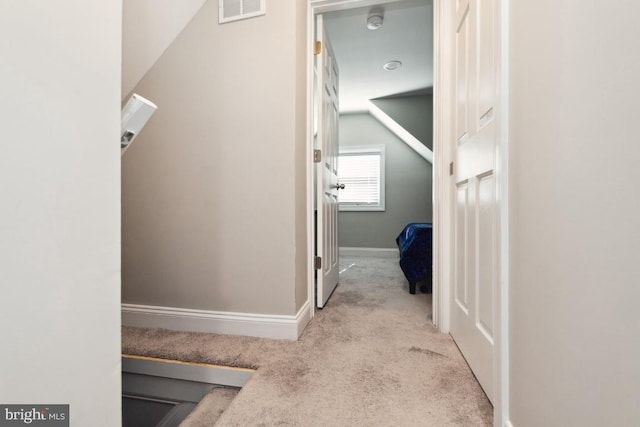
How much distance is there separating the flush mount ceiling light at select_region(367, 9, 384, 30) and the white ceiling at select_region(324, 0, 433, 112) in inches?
1.6

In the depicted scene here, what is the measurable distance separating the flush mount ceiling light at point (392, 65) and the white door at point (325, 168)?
113 cm

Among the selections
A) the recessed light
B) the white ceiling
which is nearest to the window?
the white ceiling

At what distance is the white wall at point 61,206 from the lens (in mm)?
511

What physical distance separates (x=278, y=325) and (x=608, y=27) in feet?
5.33

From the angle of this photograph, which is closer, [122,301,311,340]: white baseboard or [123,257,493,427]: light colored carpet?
[123,257,493,427]: light colored carpet

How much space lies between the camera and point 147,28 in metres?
1.63

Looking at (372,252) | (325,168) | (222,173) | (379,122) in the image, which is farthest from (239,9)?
(372,252)

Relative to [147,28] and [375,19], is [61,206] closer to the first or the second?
[147,28]

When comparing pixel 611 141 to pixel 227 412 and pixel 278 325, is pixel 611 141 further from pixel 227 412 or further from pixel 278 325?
pixel 278 325

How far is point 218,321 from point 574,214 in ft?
5.54

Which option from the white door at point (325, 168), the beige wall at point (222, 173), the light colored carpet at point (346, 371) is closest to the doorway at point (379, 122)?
the white door at point (325, 168)

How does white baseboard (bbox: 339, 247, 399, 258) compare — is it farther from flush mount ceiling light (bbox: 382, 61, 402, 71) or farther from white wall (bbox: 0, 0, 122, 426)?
white wall (bbox: 0, 0, 122, 426)

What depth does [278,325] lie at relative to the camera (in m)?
1.59

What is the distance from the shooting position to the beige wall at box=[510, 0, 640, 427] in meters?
0.45
